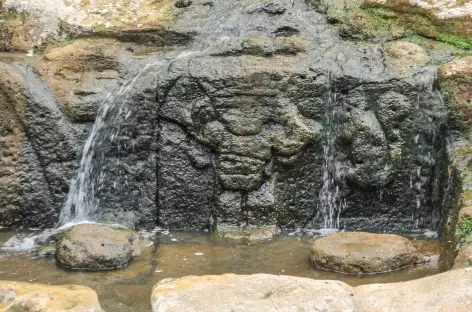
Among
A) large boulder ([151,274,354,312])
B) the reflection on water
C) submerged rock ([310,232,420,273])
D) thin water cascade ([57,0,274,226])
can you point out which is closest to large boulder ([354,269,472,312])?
large boulder ([151,274,354,312])

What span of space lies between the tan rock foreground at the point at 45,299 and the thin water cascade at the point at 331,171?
2.89 metres

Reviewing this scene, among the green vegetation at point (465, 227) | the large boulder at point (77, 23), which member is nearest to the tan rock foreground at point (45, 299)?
the green vegetation at point (465, 227)

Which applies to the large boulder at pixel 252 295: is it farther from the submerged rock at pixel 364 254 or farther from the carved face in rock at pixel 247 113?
the carved face in rock at pixel 247 113

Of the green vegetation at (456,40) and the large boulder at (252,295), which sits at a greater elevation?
the green vegetation at (456,40)

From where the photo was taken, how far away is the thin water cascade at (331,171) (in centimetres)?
593

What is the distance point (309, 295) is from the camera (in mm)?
3217

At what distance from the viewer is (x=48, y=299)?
336cm

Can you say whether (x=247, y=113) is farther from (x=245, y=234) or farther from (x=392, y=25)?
(x=392, y=25)

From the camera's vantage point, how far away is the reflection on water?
455 centimetres

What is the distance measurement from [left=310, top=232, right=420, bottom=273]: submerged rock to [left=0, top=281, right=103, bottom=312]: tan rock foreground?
1962 mm

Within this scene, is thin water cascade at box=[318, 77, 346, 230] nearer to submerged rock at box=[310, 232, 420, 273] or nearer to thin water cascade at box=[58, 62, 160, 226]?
submerged rock at box=[310, 232, 420, 273]

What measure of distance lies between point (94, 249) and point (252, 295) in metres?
2.08

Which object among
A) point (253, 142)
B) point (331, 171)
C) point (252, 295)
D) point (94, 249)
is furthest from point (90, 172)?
point (252, 295)

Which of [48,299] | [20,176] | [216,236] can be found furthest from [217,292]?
[20,176]
